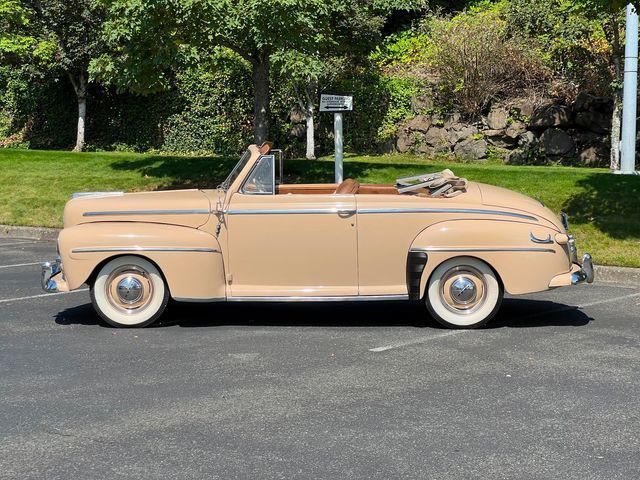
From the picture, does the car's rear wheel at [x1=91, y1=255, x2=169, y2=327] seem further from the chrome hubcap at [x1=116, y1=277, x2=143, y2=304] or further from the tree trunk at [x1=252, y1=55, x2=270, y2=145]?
the tree trunk at [x1=252, y1=55, x2=270, y2=145]

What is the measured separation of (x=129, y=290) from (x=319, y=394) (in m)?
2.70

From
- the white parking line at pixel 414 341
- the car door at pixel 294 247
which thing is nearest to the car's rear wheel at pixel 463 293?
the white parking line at pixel 414 341

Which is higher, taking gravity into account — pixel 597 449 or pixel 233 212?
pixel 233 212

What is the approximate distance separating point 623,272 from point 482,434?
5776 millimetres

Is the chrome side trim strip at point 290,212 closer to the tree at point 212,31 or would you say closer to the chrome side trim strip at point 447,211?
the chrome side trim strip at point 447,211

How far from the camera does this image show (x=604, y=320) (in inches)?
306

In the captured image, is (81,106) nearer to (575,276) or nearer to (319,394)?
(575,276)

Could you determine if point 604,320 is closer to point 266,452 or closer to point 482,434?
point 482,434

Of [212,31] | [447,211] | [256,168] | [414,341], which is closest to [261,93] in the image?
[212,31]

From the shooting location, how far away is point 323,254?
7.43 meters

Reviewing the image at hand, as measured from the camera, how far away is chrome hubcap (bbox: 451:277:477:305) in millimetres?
7402

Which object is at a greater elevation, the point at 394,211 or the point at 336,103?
the point at 336,103

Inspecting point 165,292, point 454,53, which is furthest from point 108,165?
point 165,292

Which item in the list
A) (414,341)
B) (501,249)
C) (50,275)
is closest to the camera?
(414,341)
